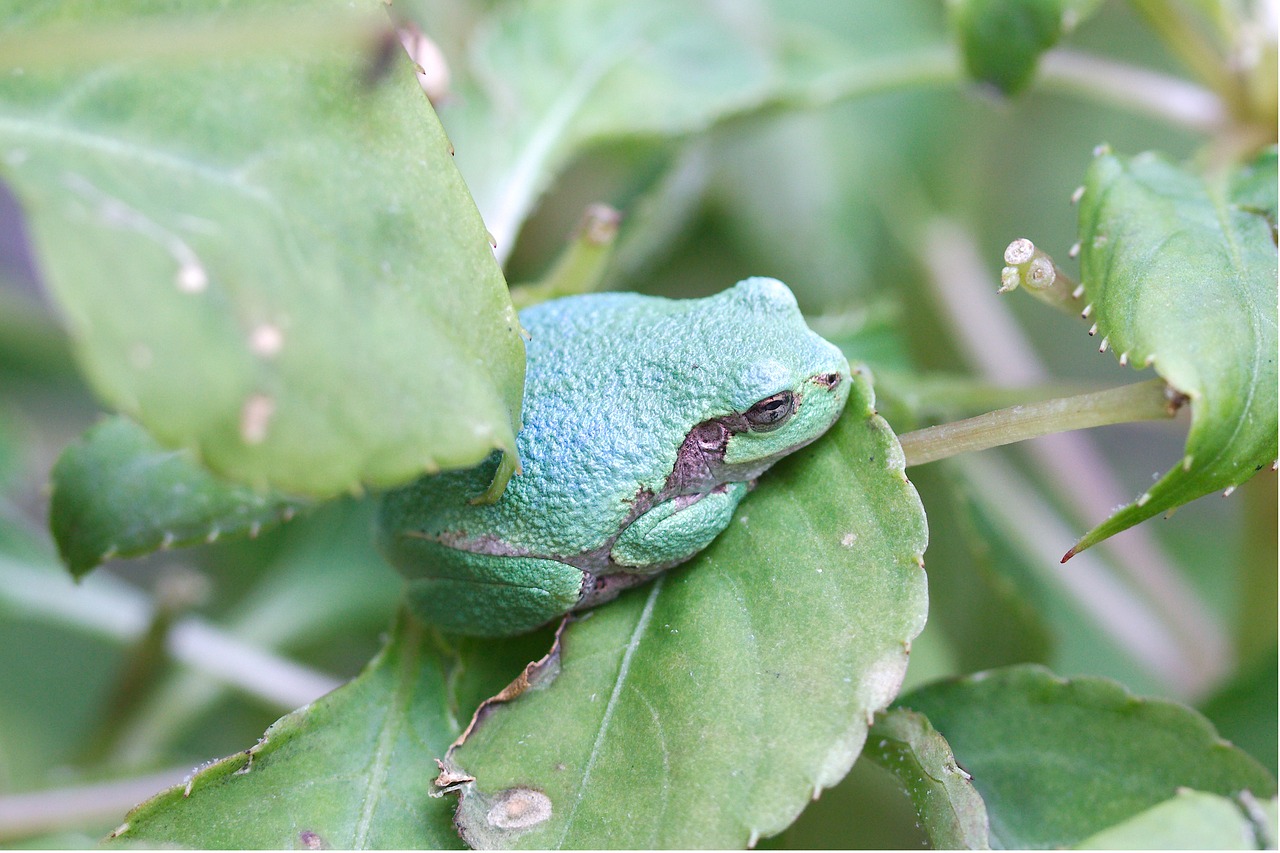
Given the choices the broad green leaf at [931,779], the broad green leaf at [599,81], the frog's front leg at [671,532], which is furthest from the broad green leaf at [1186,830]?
the broad green leaf at [599,81]

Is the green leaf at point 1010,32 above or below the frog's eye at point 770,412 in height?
above

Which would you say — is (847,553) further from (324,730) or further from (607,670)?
(324,730)

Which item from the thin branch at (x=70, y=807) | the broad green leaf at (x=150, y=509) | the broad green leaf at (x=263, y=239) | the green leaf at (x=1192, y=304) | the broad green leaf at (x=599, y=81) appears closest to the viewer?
the broad green leaf at (x=263, y=239)

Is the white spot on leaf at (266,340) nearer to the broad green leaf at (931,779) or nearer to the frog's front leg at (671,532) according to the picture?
the frog's front leg at (671,532)

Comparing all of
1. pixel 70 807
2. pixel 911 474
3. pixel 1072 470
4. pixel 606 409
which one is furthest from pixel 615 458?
pixel 1072 470

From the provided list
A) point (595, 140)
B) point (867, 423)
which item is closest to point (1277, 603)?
point (867, 423)

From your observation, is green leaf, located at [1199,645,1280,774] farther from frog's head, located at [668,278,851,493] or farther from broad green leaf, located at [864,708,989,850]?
frog's head, located at [668,278,851,493]
